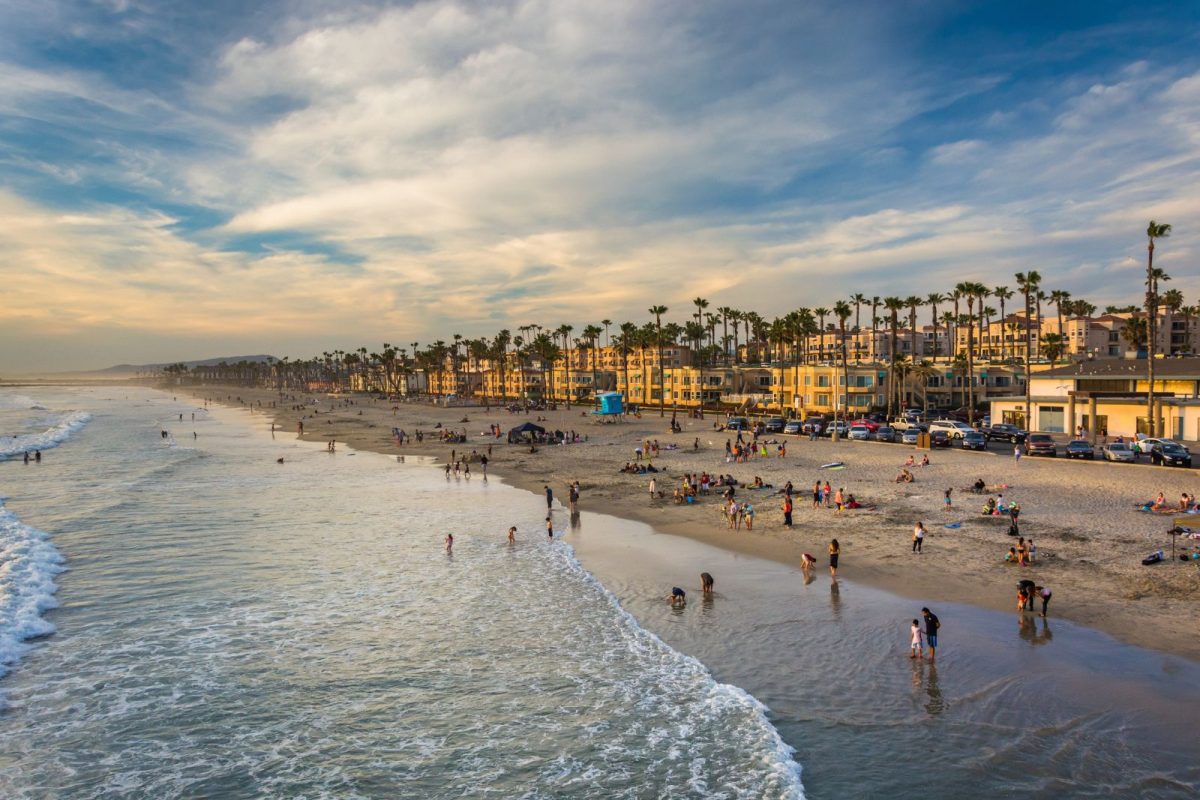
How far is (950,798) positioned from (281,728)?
1301 cm

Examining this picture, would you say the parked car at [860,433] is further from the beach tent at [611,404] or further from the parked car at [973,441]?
the beach tent at [611,404]

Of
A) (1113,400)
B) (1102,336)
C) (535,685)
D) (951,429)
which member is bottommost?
(535,685)

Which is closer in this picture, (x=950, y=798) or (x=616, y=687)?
(x=950, y=798)

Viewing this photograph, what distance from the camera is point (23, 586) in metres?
24.1

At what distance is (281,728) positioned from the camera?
48.8ft

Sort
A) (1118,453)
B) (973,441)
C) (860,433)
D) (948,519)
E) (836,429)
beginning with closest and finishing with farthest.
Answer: (948,519) < (1118,453) < (973,441) < (860,433) < (836,429)

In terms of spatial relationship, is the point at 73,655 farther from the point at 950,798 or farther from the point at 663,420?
the point at 663,420

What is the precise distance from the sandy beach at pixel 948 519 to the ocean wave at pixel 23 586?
2317 centimetres

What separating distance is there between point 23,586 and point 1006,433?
6499cm

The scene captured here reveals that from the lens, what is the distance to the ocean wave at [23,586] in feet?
64.5

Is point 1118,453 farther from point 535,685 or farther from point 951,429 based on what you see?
point 535,685

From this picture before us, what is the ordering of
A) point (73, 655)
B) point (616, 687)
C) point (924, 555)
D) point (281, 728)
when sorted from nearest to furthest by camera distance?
point (281, 728) < point (616, 687) < point (73, 655) < point (924, 555)

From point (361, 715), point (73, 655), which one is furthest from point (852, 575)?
point (73, 655)

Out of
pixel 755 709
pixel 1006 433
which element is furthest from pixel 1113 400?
pixel 755 709
